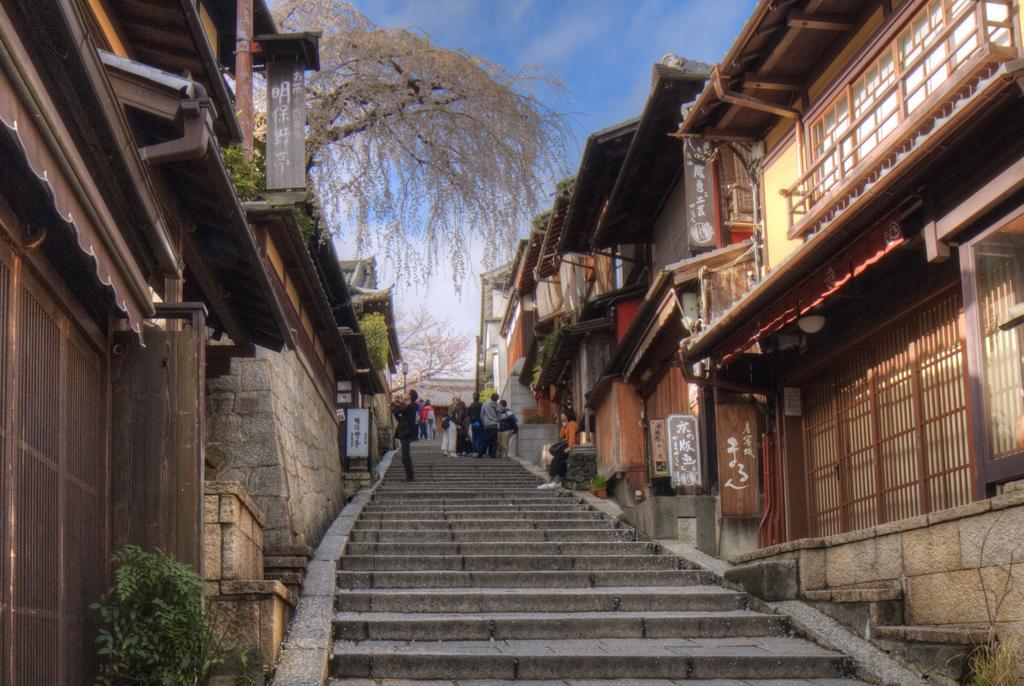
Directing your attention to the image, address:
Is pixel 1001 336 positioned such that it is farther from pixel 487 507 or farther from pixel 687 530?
pixel 487 507

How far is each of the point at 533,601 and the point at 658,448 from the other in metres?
6.99

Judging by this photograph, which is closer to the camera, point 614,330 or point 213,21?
point 213,21

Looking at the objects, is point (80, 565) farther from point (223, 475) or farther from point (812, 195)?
point (812, 195)

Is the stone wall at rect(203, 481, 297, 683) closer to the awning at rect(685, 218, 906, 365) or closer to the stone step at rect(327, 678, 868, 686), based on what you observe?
the stone step at rect(327, 678, 868, 686)

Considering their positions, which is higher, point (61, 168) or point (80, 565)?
point (61, 168)

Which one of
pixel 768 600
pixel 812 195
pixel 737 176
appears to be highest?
pixel 737 176

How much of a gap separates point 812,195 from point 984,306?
3.87 meters

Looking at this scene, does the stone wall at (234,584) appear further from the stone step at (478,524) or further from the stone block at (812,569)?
the stone step at (478,524)

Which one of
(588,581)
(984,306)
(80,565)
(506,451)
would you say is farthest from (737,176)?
(506,451)

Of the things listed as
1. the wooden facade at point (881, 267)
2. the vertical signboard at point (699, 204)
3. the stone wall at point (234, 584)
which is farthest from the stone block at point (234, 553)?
the vertical signboard at point (699, 204)

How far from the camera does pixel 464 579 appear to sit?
13.5 meters

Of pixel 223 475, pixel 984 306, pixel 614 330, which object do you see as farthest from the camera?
pixel 614 330

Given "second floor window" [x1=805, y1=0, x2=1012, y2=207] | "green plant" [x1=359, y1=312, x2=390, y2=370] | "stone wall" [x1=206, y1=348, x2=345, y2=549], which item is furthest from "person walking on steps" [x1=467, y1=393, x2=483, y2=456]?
"second floor window" [x1=805, y1=0, x2=1012, y2=207]

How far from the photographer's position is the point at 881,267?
1160 centimetres
